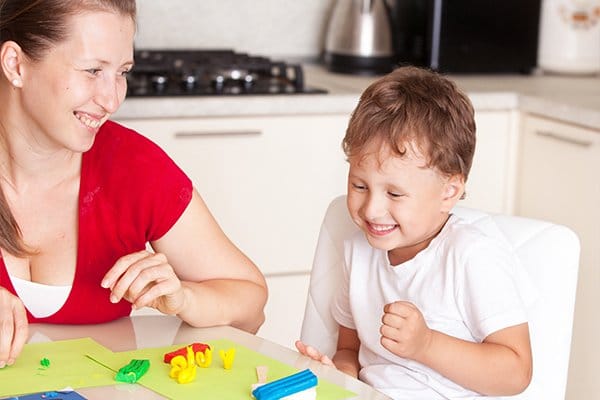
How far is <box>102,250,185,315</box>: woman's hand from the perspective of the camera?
140 cm

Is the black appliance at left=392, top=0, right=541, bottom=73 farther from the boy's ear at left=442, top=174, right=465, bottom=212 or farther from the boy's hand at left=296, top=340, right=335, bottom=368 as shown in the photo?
the boy's hand at left=296, top=340, right=335, bottom=368

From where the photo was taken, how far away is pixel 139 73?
277 cm

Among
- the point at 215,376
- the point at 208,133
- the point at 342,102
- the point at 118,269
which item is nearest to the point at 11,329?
the point at 118,269

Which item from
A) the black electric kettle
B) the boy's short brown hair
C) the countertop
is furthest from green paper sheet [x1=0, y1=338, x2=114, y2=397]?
the black electric kettle

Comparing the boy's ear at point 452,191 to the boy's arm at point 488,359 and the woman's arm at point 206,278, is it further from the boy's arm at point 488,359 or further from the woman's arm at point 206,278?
the woman's arm at point 206,278

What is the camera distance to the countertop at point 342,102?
2551mm

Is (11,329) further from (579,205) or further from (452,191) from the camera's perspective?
(579,205)

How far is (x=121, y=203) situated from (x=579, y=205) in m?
1.29

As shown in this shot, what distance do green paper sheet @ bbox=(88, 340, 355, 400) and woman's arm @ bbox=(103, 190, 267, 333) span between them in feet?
0.31

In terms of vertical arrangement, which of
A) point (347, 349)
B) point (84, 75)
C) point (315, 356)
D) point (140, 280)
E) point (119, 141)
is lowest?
point (347, 349)

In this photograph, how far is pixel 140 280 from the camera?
1404mm

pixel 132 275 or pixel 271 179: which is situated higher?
pixel 132 275

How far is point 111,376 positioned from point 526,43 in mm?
2204

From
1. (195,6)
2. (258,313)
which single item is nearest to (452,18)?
(195,6)
